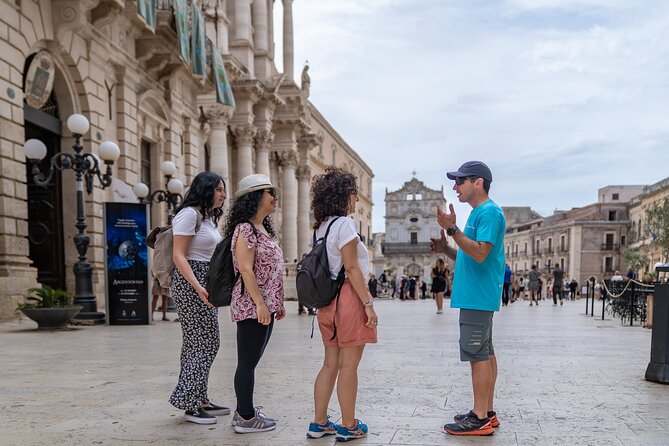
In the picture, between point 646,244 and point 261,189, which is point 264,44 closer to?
point 261,189

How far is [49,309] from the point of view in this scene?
9.55 metres

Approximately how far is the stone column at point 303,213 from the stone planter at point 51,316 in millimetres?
27702

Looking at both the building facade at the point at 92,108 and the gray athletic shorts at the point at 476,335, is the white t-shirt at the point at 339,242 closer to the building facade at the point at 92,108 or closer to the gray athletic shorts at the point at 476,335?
the gray athletic shorts at the point at 476,335

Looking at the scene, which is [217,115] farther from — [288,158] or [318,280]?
[318,280]

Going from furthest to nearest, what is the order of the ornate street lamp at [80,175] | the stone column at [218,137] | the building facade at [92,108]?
the stone column at [218,137] < the building facade at [92,108] < the ornate street lamp at [80,175]

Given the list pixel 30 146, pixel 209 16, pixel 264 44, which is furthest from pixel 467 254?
pixel 264 44

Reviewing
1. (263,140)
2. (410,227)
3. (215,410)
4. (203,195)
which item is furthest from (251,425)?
(410,227)

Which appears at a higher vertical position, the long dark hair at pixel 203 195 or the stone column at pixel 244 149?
the stone column at pixel 244 149

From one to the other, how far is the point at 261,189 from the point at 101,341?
5.64 meters

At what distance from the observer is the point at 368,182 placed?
247ft

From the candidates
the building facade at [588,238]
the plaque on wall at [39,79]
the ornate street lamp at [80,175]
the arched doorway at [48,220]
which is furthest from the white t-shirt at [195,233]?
the building facade at [588,238]

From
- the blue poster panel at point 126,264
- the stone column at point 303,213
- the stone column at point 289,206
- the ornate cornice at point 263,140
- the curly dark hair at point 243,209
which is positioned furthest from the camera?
the stone column at point 303,213

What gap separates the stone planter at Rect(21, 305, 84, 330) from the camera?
9505mm

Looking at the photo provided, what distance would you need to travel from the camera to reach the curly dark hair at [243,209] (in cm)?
379
